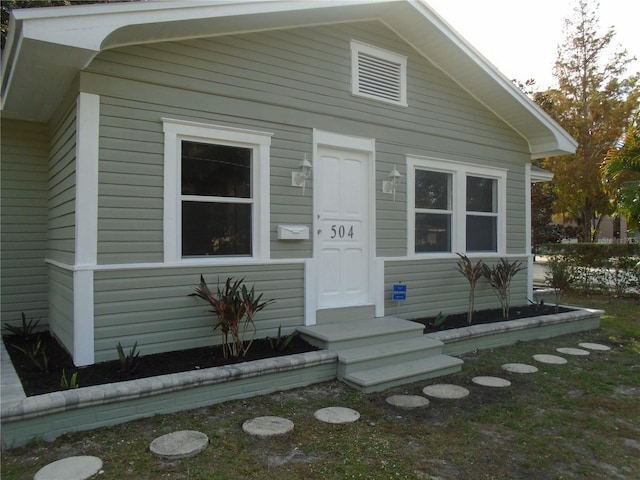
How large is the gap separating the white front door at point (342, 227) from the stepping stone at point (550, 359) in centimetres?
214

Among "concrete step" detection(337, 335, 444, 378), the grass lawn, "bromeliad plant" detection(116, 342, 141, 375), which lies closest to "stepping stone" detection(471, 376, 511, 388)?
the grass lawn

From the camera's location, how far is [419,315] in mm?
6254

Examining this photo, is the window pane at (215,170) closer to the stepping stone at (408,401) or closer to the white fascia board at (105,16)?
the white fascia board at (105,16)

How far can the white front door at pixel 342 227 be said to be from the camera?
541 cm

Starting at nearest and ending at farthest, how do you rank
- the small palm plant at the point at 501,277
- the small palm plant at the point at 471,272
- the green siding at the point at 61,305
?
the green siding at the point at 61,305 → the small palm plant at the point at 471,272 → the small palm plant at the point at 501,277

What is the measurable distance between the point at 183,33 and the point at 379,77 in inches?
106

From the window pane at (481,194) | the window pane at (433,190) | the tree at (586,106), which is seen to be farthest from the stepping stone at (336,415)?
the tree at (586,106)

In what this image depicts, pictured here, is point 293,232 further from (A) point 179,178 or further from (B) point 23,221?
(B) point 23,221

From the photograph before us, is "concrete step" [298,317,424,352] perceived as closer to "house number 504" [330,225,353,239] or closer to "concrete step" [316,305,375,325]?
"concrete step" [316,305,375,325]

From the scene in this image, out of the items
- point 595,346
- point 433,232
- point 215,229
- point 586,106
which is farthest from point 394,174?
point 586,106

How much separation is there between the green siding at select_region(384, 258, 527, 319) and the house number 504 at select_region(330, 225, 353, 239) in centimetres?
71

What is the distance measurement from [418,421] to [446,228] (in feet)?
12.6

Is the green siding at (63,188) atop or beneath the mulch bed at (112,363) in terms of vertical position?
atop

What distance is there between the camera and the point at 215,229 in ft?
15.4
